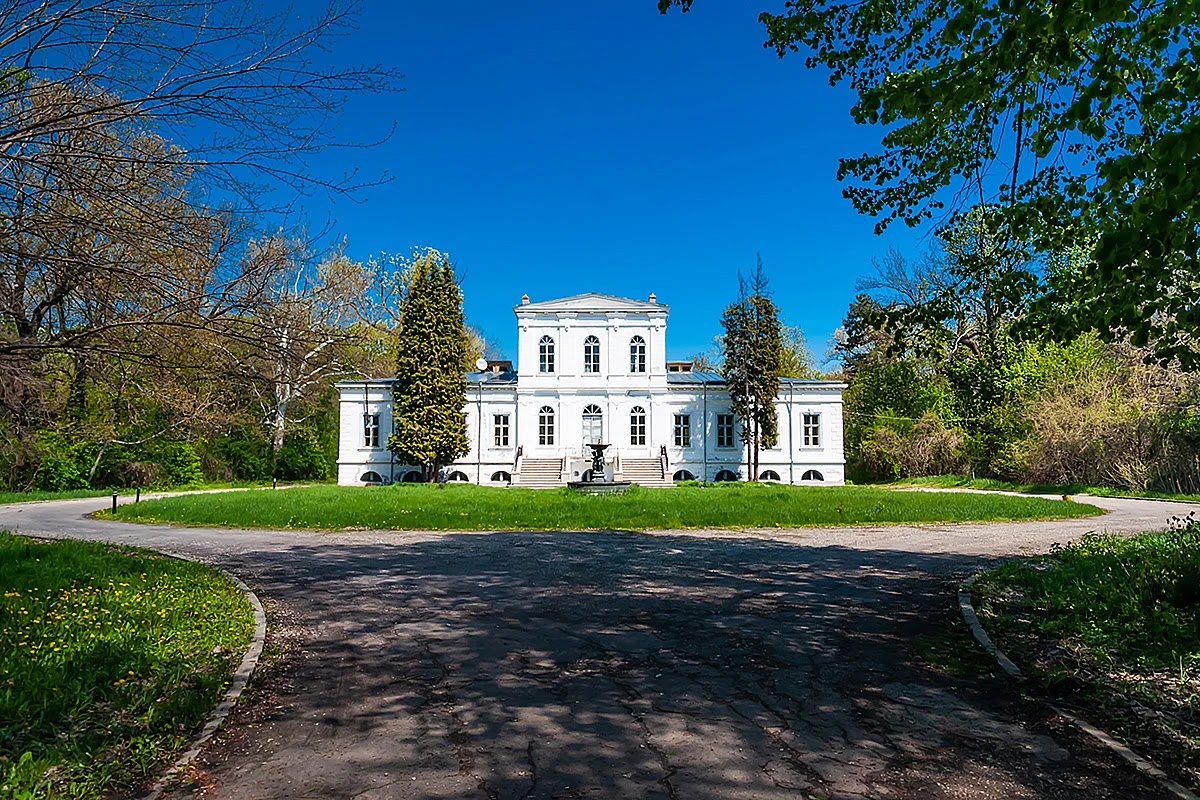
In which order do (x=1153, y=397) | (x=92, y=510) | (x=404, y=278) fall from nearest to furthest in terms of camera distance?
1. (x=92, y=510)
2. (x=1153, y=397)
3. (x=404, y=278)

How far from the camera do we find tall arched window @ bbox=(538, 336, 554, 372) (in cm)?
4325

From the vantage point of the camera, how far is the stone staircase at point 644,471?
39.7 metres

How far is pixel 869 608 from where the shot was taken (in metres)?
7.91

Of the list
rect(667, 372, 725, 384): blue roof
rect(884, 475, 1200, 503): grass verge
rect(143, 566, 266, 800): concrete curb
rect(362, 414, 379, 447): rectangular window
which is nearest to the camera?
rect(143, 566, 266, 800): concrete curb

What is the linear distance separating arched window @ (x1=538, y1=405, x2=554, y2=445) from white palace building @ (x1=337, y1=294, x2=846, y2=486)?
0.06m

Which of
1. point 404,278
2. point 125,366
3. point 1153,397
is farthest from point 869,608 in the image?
point 404,278

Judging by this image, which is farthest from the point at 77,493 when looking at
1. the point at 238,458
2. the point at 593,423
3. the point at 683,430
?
the point at 683,430

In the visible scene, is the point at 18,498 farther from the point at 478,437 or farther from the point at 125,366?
the point at 125,366

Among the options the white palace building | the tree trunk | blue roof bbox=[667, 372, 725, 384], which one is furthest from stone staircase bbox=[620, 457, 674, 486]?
the tree trunk

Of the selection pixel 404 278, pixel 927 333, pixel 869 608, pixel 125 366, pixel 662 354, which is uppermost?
pixel 404 278

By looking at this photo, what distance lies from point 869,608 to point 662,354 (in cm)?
3592

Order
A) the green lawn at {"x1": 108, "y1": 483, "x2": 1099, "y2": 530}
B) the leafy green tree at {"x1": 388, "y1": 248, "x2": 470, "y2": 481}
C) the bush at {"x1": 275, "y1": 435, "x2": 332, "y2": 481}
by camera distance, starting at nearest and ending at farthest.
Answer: the green lawn at {"x1": 108, "y1": 483, "x2": 1099, "y2": 530}
the leafy green tree at {"x1": 388, "y1": 248, "x2": 470, "y2": 481}
the bush at {"x1": 275, "y1": 435, "x2": 332, "y2": 481}

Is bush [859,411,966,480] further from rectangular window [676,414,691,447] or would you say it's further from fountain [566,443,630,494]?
fountain [566,443,630,494]

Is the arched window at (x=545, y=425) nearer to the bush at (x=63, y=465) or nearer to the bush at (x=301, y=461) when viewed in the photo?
the bush at (x=301, y=461)
